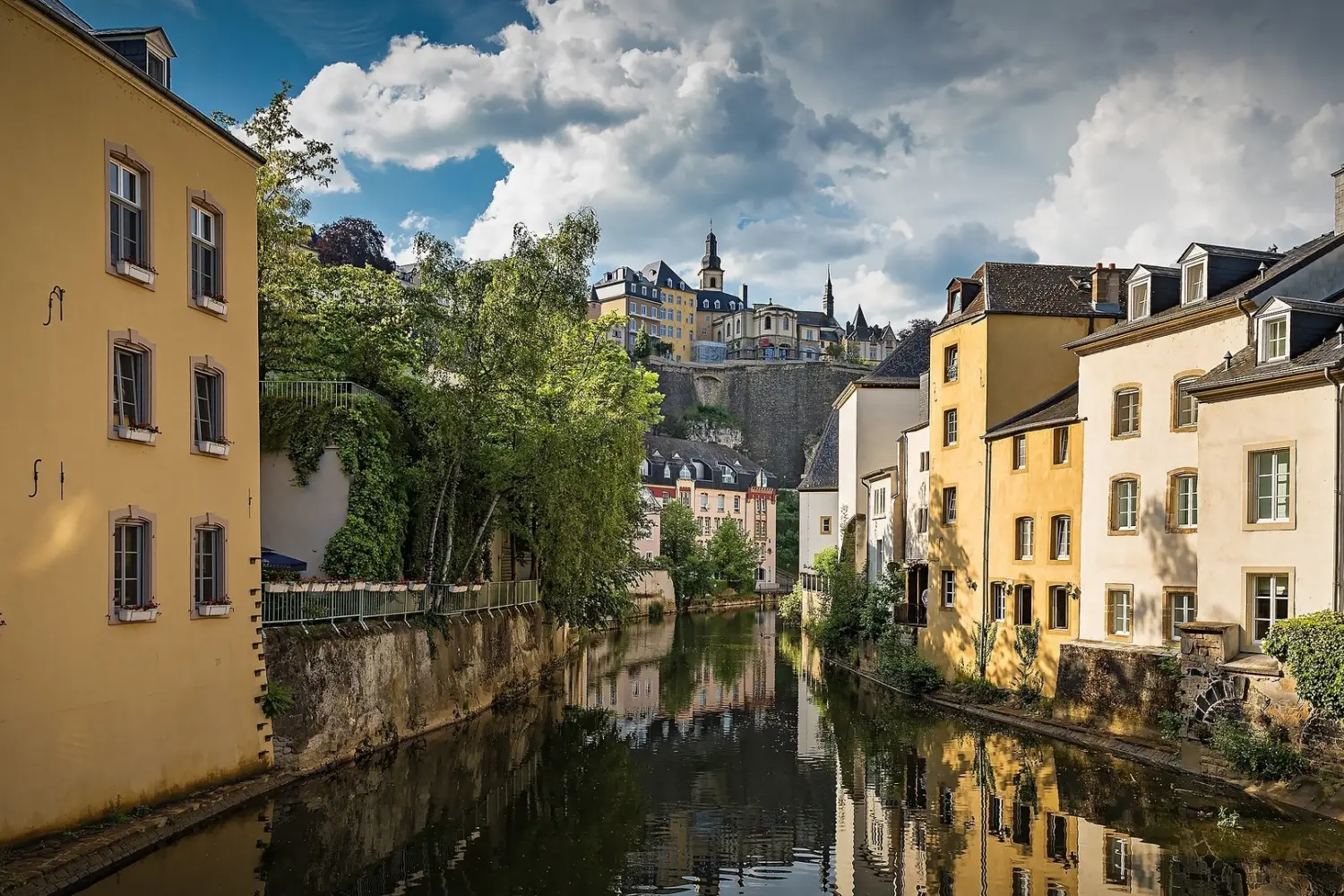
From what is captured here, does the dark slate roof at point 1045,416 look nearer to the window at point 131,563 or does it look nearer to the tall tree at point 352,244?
the window at point 131,563

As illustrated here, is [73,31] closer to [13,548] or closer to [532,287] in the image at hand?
[13,548]

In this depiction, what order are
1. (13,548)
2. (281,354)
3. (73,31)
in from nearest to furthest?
(13,548) → (73,31) → (281,354)

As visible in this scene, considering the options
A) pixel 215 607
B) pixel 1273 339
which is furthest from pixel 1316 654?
pixel 215 607

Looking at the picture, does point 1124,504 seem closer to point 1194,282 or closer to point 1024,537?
point 1024,537

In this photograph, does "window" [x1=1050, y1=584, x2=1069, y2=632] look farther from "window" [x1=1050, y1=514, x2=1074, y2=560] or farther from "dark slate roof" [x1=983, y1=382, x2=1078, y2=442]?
"dark slate roof" [x1=983, y1=382, x2=1078, y2=442]

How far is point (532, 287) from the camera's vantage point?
82.7ft

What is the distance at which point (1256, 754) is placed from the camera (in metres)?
18.0

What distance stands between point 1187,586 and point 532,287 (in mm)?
14710

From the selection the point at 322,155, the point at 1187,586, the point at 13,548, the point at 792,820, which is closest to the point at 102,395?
the point at 13,548

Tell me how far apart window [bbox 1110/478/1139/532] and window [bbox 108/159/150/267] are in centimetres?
1925

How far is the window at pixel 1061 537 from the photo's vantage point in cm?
2662

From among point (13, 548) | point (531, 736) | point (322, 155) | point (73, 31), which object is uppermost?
point (322, 155)

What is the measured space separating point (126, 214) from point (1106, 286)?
23.8m

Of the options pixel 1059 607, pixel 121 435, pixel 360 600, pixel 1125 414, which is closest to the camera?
pixel 121 435
